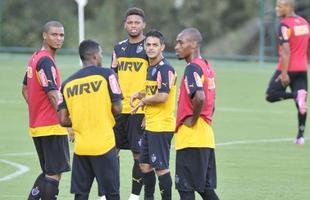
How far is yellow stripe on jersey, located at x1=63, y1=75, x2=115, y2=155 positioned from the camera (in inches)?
396

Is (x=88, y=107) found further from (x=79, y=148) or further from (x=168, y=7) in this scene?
(x=168, y=7)

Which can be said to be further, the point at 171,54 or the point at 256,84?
the point at 171,54

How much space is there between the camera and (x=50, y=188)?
1118 cm

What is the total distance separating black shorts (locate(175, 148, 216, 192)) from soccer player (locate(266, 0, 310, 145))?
6.89m

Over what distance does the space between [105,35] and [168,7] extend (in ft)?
9.38

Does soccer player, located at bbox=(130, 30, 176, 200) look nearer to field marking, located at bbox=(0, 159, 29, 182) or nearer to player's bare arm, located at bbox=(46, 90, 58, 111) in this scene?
player's bare arm, located at bbox=(46, 90, 58, 111)

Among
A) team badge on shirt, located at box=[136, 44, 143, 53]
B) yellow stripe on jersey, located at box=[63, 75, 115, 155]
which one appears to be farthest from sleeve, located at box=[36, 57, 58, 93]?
team badge on shirt, located at box=[136, 44, 143, 53]

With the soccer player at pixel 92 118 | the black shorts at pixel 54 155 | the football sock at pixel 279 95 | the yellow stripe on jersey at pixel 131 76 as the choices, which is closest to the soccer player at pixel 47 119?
the black shorts at pixel 54 155

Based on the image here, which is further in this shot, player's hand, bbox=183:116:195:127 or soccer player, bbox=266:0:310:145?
soccer player, bbox=266:0:310:145

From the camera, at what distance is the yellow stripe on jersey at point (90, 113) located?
33.0ft

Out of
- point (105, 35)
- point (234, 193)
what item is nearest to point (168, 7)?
point (105, 35)

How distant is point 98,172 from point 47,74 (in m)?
1.41

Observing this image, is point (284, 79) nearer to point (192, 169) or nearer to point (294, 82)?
point (294, 82)

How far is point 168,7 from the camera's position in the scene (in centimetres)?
4109
